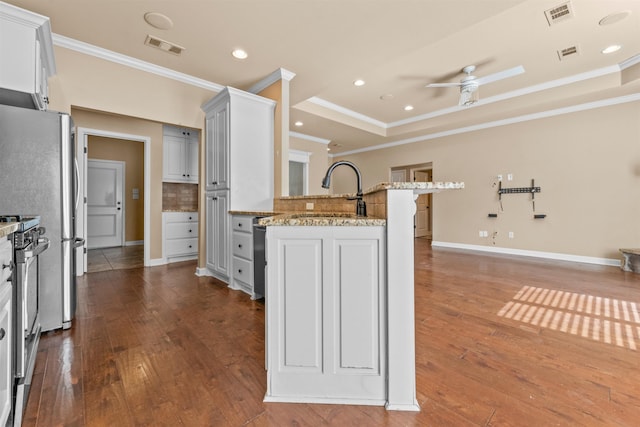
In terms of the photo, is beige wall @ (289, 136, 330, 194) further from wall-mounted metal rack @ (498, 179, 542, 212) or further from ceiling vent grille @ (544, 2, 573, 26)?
ceiling vent grille @ (544, 2, 573, 26)

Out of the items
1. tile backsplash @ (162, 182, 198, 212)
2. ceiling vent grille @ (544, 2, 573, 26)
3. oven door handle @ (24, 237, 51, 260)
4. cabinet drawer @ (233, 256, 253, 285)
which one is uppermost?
ceiling vent grille @ (544, 2, 573, 26)

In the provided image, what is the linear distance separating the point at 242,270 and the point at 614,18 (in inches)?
175

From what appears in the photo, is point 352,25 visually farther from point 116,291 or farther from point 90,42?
point 116,291

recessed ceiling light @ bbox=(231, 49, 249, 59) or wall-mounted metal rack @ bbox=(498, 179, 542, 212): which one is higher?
recessed ceiling light @ bbox=(231, 49, 249, 59)

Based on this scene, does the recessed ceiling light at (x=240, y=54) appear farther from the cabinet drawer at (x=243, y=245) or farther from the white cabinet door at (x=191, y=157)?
the white cabinet door at (x=191, y=157)

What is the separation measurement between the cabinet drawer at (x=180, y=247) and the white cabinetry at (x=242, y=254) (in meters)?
1.92

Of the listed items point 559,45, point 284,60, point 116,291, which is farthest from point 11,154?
point 559,45

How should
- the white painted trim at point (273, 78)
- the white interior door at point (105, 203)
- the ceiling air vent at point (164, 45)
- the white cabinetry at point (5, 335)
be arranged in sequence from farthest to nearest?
1. the white interior door at point (105, 203)
2. the white painted trim at point (273, 78)
3. the ceiling air vent at point (164, 45)
4. the white cabinetry at point (5, 335)

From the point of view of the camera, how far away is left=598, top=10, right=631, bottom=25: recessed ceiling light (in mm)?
2650

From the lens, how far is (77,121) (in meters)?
4.01

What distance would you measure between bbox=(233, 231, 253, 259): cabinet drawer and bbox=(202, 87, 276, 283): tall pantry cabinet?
130mm

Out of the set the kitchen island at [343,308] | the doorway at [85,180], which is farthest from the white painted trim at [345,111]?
the kitchen island at [343,308]

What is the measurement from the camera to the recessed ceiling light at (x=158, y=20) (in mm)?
2467

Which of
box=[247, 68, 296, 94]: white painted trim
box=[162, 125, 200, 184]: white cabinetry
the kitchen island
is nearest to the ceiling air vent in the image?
box=[247, 68, 296, 94]: white painted trim
